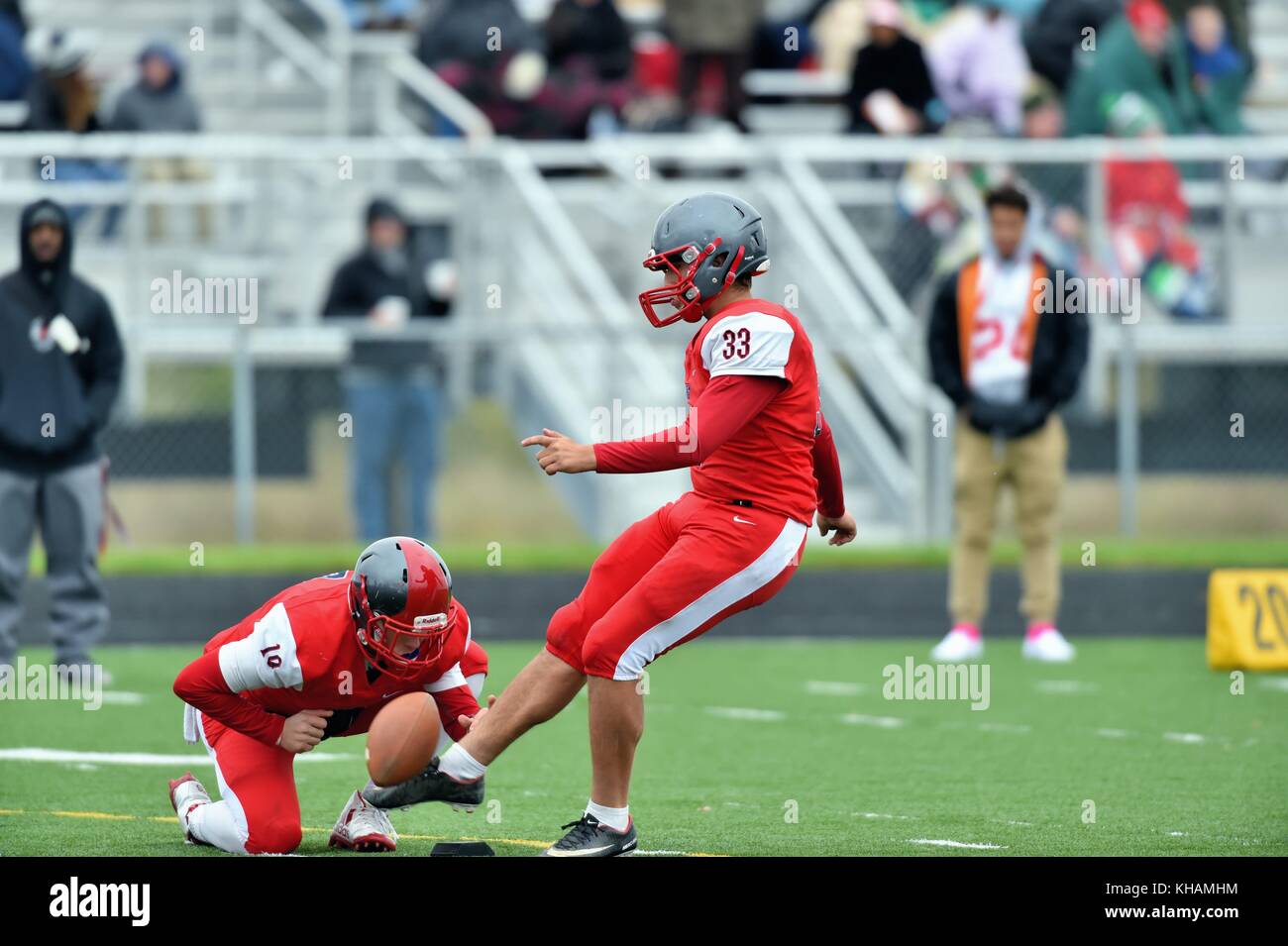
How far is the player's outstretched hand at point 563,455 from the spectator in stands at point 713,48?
1321 cm

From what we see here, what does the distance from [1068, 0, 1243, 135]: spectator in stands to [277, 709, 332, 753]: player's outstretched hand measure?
13518mm

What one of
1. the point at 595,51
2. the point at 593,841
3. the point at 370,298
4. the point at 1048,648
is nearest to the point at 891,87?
the point at 595,51

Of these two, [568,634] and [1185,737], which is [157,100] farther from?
[568,634]

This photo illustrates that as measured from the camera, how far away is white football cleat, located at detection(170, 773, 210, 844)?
7.89 meters

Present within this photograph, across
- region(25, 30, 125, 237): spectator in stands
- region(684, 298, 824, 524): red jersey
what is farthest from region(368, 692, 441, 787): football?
region(25, 30, 125, 237): spectator in stands

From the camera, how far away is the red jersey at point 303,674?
7527 millimetres

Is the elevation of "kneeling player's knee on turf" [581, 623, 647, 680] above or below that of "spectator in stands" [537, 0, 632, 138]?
below

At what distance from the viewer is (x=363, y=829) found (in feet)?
25.4

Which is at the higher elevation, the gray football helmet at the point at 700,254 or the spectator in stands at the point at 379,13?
the spectator in stands at the point at 379,13

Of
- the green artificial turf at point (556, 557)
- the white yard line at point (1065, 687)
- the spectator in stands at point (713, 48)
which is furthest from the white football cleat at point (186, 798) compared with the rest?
the spectator in stands at point (713, 48)

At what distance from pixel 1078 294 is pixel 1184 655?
7.33 ft

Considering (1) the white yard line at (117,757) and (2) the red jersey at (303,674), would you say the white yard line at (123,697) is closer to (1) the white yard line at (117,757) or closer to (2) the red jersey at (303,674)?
(1) the white yard line at (117,757)

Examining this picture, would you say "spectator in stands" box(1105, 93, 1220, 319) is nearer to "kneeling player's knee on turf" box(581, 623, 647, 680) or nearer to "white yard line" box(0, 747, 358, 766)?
"white yard line" box(0, 747, 358, 766)

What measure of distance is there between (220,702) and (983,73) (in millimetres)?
13523
